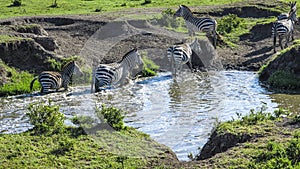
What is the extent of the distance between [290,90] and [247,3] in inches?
558

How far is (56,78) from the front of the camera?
16578mm

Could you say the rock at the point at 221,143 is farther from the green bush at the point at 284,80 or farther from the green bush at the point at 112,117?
the green bush at the point at 284,80

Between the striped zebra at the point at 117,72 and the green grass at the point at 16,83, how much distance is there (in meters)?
2.10

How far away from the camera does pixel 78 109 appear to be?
49.1 ft

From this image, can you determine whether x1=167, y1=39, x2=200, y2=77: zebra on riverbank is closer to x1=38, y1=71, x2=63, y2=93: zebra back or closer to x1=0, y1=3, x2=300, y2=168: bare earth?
x1=0, y1=3, x2=300, y2=168: bare earth

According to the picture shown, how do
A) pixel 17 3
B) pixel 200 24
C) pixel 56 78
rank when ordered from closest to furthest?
1. pixel 56 78
2. pixel 200 24
3. pixel 17 3

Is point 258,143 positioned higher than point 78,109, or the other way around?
point 258,143

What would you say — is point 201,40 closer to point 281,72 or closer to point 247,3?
point 281,72

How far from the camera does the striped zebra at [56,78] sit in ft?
54.0

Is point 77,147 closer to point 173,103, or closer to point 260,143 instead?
point 260,143

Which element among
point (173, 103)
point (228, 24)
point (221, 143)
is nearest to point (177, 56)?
point (173, 103)

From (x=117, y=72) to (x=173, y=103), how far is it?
91.0 inches

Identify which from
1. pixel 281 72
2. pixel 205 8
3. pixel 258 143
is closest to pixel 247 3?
pixel 205 8

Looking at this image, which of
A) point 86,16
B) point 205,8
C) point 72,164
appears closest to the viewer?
point 72,164
